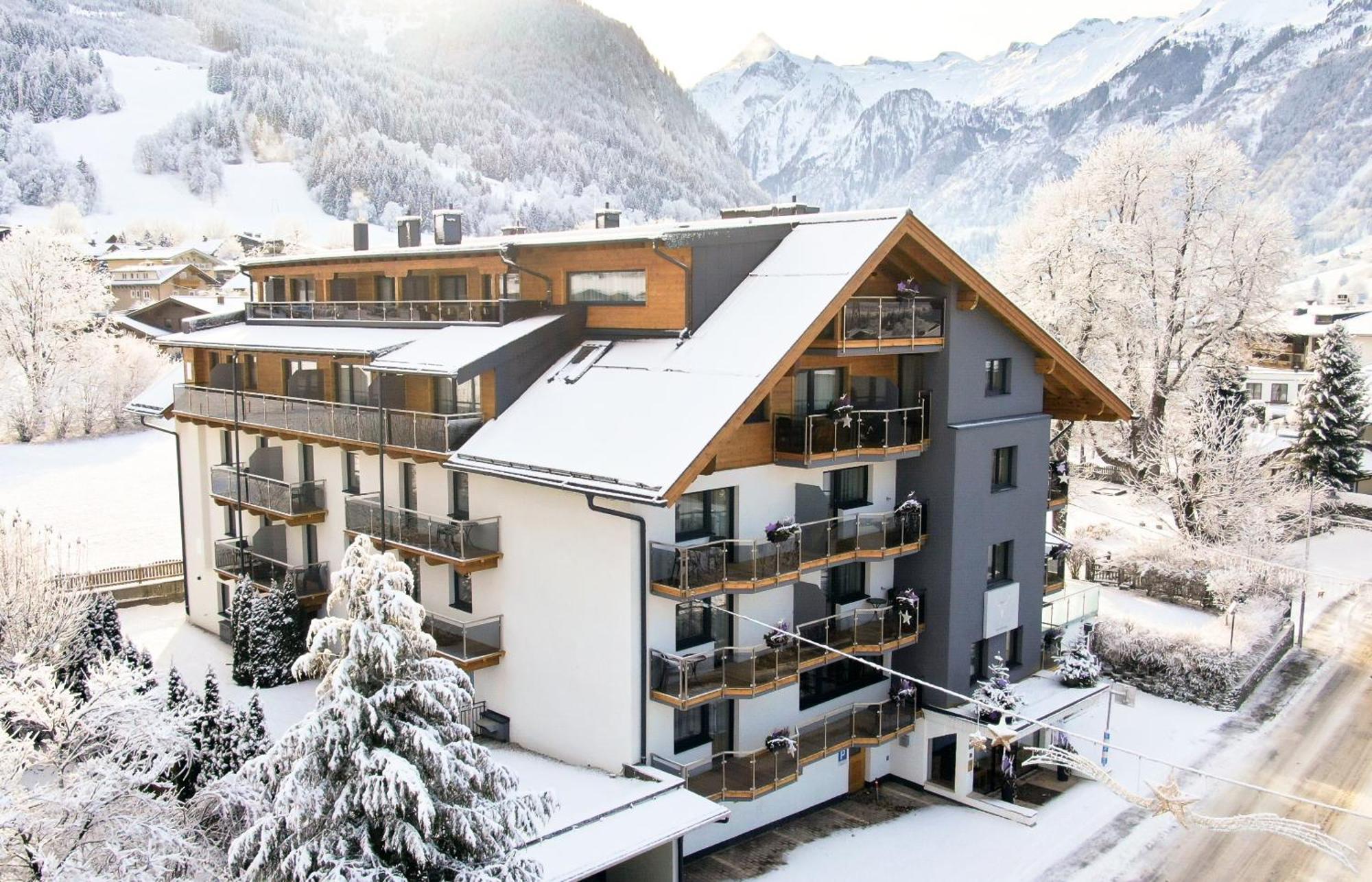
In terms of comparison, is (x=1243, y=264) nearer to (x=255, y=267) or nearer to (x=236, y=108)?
(x=255, y=267)

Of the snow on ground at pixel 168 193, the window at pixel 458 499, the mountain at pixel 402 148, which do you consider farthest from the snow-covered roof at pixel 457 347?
the snow on ground at pixel 168 193

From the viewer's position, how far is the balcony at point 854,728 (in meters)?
22.2

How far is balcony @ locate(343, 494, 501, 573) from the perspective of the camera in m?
22.1

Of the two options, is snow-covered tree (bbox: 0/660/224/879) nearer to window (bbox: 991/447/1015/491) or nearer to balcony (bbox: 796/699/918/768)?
balcony (bbox: 796/699/918/768)

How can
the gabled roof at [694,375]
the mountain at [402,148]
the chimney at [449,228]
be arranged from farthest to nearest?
the mountain at [402,148], the chimney at [449,228], the gabled roof at [694,375]

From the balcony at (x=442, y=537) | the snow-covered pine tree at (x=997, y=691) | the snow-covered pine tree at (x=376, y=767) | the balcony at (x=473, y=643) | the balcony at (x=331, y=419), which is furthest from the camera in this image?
the snow-covered pine tree at (x=997, y=691)

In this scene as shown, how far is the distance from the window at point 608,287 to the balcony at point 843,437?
4.33 meters

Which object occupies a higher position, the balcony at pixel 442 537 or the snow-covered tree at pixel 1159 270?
the snow-covered tree at pixel 1159 270

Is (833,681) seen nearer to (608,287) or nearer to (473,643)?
(473,643)

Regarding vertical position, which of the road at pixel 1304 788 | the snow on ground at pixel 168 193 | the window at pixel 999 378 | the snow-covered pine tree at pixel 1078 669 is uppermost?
the snow on ground at pixel 168 193

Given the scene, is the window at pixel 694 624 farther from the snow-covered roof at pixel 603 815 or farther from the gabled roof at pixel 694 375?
the gabled roof at pixel 694 375

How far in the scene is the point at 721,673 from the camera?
20.7 meters

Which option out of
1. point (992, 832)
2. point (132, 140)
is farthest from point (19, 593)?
point (132, 140)

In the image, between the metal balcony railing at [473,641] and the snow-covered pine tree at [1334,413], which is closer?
the metal balcony railing at [473,641]
